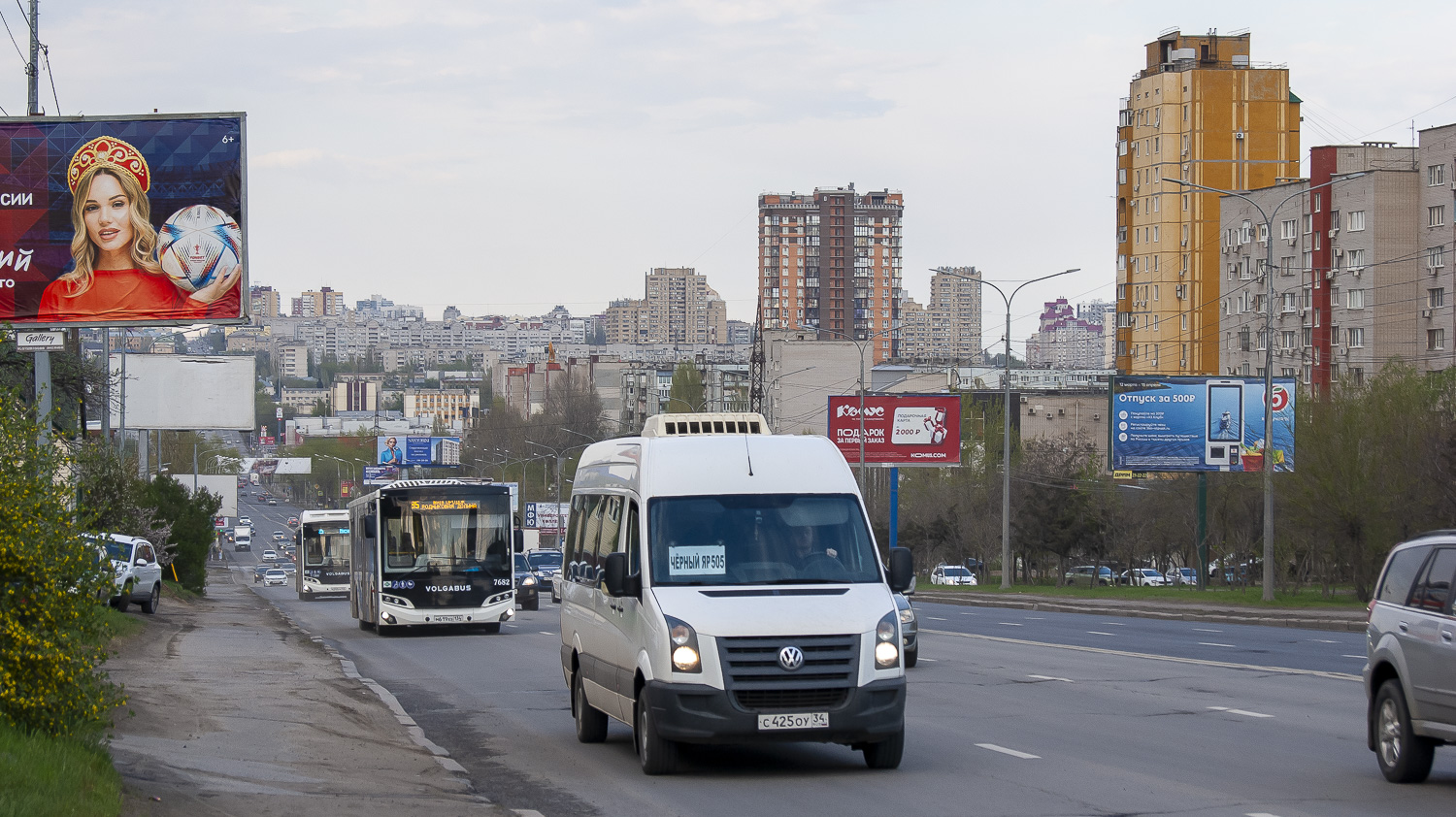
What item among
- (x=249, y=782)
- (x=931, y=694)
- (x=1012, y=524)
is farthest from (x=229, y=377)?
(x=249, y=782)

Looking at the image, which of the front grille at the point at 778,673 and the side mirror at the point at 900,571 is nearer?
the front grille at the point at 778,673

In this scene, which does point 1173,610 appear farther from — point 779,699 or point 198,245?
point 779,699

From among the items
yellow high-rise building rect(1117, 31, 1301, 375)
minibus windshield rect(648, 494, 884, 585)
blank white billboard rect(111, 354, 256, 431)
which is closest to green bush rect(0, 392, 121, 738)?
minibus windshield rect(648, 494, 884, 585)

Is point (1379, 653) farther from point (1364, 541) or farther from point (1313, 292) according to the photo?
point (1313, 292)

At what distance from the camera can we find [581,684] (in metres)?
13.3

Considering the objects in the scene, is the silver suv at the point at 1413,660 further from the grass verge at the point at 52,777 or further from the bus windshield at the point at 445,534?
the bus windshield at the point at 445,534

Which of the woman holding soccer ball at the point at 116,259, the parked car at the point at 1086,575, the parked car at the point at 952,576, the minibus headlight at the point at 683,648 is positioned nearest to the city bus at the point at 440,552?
the woman holding soccer ball at the point at 116,259

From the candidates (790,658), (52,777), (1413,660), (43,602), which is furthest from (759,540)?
(52,777)

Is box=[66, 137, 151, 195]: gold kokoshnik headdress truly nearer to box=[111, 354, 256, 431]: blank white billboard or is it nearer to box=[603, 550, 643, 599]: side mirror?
box=[603, 550, 643, 599]: side mirror

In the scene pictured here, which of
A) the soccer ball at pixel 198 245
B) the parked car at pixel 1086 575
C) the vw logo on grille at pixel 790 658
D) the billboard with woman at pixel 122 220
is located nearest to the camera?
the vw logo on grille at pixel 790 658

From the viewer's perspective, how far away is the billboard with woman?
22.6m

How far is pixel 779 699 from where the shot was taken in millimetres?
10500

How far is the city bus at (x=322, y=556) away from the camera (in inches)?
2199

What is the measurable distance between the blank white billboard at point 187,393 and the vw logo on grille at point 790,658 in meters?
62.0
